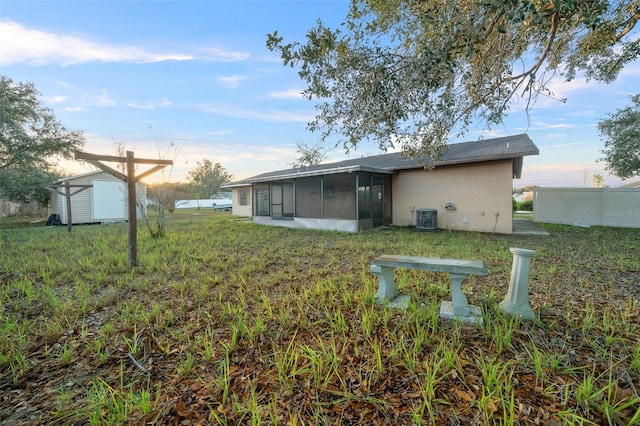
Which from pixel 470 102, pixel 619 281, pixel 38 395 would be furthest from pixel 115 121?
pixel 619 281

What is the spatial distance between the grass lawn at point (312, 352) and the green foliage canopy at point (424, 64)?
2396mm

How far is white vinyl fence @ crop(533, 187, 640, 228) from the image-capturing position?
10102mm

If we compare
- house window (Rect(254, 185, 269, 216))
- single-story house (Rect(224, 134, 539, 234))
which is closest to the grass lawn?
single-story house (Rect(224, 134, 539, 234))

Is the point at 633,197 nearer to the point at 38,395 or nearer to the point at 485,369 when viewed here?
the point at 485,369

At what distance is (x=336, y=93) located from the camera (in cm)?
420

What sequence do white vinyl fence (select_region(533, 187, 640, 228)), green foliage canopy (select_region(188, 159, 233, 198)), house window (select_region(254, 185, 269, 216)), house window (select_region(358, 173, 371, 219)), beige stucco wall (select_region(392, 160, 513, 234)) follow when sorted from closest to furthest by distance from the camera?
beige stucco wall (select_region(392, 160, 513, 234))
house window (select_region(358, 173, 371, 219))
white vinyl fence (select_region(533, 187, 640, 228))
house window (select_region(254, 185, 269, 216))
green foliage canopy (select_region(188, 159, 233, 198))

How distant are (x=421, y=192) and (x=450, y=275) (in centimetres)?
841

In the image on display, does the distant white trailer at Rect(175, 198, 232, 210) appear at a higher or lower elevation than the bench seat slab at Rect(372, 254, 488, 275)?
higher

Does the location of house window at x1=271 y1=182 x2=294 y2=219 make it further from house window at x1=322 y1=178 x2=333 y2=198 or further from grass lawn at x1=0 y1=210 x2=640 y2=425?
grass lawn at x1=0 y1=210 x2=640 y2=425

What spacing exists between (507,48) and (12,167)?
19473 mm

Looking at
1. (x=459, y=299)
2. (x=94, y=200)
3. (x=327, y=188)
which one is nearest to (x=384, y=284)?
(x=459, y=299)

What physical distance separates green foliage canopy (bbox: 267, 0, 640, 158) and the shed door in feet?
50.1

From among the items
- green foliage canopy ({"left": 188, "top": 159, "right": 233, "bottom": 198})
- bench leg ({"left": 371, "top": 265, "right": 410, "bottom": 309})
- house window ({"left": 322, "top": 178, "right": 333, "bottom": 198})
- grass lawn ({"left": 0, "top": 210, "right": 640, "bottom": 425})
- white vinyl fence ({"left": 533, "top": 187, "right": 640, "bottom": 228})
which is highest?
green foliage canopy ({"left": 188, "top": 159, "right": 233, "bottom": 198})

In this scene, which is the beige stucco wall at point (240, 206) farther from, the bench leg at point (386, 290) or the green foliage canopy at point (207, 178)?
the green foliage canopy at point (207, 178)
